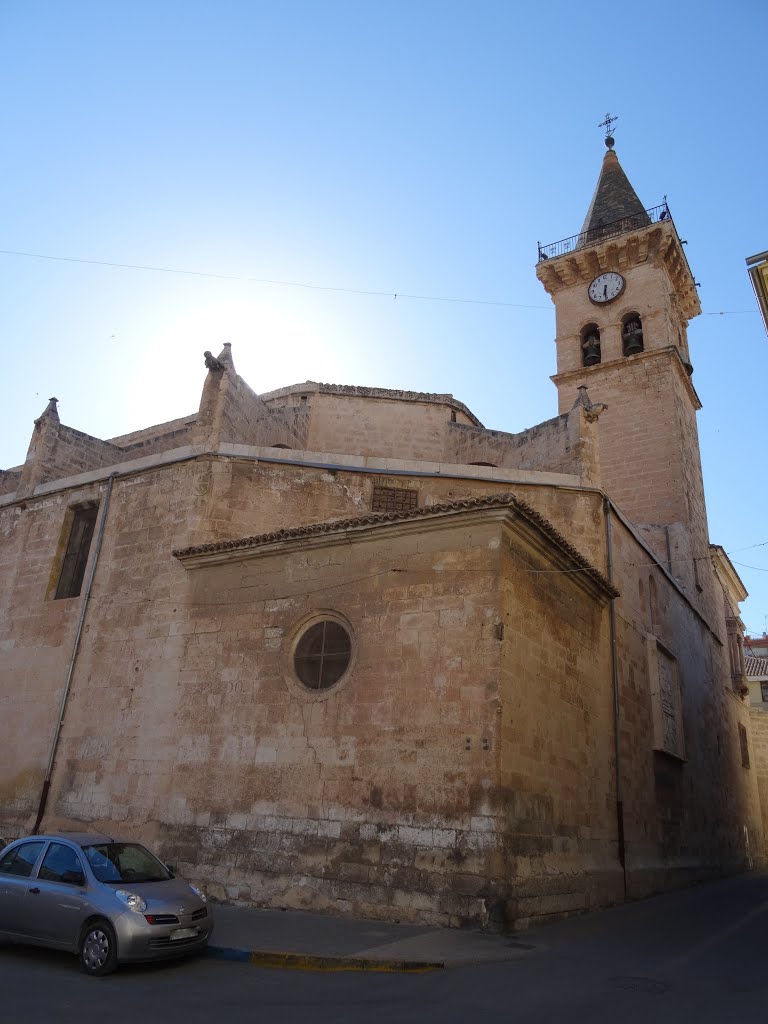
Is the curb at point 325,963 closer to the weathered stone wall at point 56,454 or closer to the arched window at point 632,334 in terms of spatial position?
the weathered stone wall at point 56,454

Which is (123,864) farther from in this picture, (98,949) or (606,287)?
(606,287)

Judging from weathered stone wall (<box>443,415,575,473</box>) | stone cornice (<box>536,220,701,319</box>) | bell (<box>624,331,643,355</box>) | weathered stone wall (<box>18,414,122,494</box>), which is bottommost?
weathered stone wall (<box>18,414,122,494</box>)

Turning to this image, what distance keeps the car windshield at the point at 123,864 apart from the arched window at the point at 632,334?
19.8 m

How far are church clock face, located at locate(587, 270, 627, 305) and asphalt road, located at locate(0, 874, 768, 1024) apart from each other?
2001 cm

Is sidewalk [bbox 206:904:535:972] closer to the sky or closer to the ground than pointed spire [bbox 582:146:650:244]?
closer to the ground

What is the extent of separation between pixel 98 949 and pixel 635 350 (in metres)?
21.0

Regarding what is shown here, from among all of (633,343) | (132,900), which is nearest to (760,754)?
(633,343)

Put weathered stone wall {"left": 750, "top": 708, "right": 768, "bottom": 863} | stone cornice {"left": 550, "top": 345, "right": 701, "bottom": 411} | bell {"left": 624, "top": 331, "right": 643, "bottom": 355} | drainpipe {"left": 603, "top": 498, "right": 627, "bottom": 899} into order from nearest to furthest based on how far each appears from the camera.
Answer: drainpipe {"left": 603, "top": 498, "right": 627, "bottom": 899} → stone cornice {"left": 550, "top": 345, "right": 701, "bottom": 411} → bell {"left": 624, "top": 331, "right": 643, "bottom": 355} → weathered stone wall {"left": 750, "top": 708, "right": 768, "bottom": 863}

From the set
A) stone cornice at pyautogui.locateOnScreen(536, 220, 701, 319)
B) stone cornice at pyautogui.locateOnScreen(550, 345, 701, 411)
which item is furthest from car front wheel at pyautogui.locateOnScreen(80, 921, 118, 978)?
stone cornice at pyautogui.locateOnScreen(536, 220, 701, 319)

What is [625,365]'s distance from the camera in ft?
72.1

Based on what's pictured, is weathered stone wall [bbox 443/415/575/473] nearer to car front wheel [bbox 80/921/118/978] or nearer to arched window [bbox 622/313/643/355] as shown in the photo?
arched window [bbox 622/313/643/355]

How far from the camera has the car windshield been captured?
637cm

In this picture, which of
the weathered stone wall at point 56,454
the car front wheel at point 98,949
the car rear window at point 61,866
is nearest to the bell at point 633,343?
the weathered stone wall at point 56,454

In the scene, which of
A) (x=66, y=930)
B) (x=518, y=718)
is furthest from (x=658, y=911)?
(x=66, y=930)
